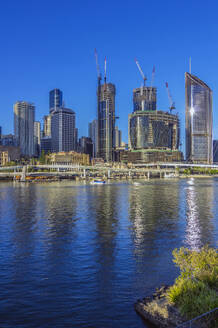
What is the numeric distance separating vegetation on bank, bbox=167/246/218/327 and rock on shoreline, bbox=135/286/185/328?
0.43m

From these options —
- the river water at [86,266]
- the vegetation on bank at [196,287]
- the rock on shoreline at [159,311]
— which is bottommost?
the river water at [86,266]

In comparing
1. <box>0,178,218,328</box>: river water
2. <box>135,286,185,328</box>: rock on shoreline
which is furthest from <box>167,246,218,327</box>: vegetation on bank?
<box>0,178,218,328</box>: river water

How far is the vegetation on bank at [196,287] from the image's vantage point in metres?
18.2

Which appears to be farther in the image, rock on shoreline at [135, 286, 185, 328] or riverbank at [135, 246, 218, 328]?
rock on shoreline at [135, 286, 185, 328]

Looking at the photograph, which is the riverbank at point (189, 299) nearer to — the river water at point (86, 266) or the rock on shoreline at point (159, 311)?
the rock on shoreline at point (159, 311)

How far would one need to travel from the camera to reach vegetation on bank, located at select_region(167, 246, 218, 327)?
59.9ft

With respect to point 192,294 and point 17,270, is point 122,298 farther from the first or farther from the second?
point 17,270

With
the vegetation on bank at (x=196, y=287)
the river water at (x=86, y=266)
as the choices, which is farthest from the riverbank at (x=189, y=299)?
the river water at (x=86, y=266)

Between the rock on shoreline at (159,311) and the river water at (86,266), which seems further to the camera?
the river water at (86,266)

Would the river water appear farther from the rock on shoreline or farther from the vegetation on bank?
the vegetation on bank

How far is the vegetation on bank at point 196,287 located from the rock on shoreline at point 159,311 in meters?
0.43

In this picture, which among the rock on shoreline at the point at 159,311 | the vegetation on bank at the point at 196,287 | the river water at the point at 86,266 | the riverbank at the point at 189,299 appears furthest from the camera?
the river water at the point at 86,266

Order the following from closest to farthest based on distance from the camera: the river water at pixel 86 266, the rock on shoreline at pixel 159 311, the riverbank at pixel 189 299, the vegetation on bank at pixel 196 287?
the riverbank at pixel 189 299 < the vegetation on bank at pixel 196 287 < the rock on shoreline at pixel 159 311 < the river water at pixel 86 266

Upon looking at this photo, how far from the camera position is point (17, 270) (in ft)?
95.9
